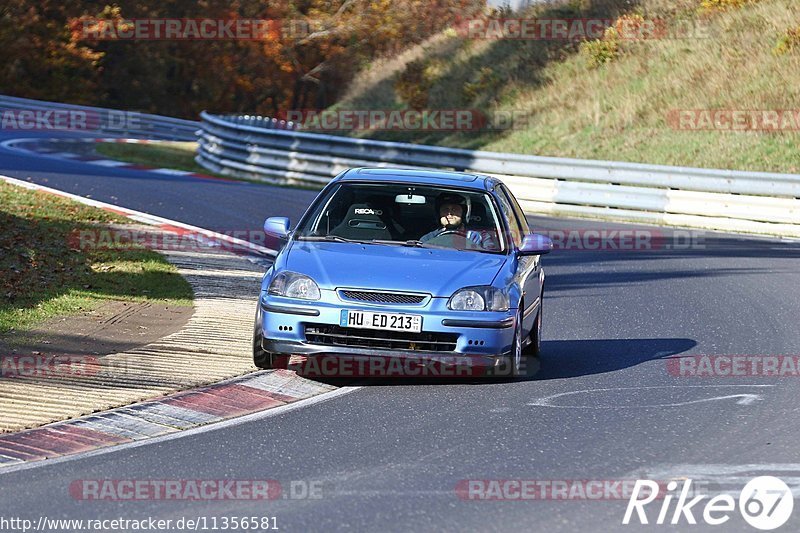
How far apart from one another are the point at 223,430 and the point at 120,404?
0.88 metres

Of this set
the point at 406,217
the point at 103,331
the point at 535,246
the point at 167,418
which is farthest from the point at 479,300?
A: the point at 103,331

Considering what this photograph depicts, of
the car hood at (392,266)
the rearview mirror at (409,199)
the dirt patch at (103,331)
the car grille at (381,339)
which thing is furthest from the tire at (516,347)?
the dirt patch at (103,331)

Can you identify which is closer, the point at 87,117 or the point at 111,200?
the point at 111,200

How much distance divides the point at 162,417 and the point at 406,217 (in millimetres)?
3140

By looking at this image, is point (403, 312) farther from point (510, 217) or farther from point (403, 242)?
point (510, 217)

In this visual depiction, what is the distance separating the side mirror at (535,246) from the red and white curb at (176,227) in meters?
7.19

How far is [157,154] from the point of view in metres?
36.9

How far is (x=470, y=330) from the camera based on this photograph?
976cm

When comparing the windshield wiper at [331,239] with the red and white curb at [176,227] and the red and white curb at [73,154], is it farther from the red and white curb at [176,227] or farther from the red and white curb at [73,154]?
the red and white curb at [73,154]

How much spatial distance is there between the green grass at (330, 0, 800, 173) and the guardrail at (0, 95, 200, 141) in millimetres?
7254

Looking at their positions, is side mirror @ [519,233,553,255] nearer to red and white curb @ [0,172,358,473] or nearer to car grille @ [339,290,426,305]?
car grille @ [339,290,426,305]

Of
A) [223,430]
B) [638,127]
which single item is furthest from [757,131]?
[223,430]

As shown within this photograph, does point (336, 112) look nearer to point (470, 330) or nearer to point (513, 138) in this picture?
point (513, 138)

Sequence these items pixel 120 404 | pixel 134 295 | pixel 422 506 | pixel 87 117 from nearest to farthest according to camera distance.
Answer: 1. pixel 422 506
2. pixel 120 404
3. pixel 134 295
4. pixel 87 117
